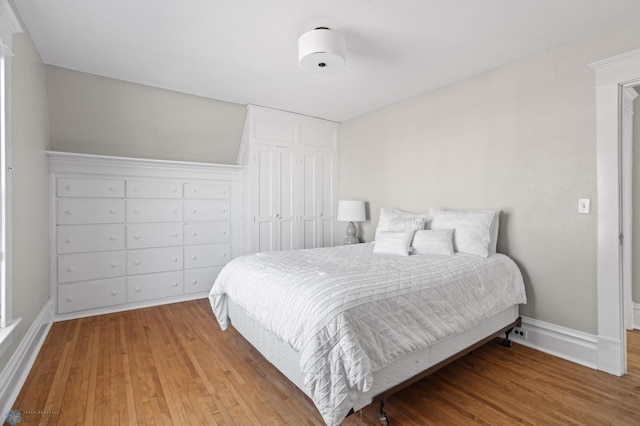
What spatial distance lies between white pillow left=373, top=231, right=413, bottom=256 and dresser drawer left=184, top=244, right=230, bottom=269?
2.12 meters

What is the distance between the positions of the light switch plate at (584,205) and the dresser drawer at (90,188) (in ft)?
14.2

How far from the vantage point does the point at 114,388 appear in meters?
1.98

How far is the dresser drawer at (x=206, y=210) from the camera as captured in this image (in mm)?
3857

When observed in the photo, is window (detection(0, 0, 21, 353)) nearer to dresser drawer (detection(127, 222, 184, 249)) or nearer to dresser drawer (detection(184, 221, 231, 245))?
dresser drawer (detection(127, 222, 184, 249))

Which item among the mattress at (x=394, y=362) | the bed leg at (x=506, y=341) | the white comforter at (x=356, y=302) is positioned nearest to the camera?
the white comforter at (x=356, y=302)

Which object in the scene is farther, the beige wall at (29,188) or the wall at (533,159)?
the wall at (533,159)

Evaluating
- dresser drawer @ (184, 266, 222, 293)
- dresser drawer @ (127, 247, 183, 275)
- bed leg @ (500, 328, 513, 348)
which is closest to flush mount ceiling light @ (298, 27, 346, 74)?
bed leg @ (500, 328, 513, 348)

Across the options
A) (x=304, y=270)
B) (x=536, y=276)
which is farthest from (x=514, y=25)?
(x=304, y=270)

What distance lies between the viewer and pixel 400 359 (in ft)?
5.61

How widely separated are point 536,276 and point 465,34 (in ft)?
6.75

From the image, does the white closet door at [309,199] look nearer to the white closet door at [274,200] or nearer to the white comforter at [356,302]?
the white closet door at [274,200]

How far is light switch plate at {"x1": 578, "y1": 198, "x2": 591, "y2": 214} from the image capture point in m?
2.34

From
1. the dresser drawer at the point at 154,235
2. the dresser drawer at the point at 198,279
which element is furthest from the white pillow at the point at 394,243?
the dresser drawer at the point at 154,235

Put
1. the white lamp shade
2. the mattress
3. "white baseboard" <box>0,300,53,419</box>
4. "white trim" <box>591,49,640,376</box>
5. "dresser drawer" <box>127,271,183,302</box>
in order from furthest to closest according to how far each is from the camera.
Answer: the white lamp shade
"dresser drawer" <box>127,271,183,302</box>
"white trim" <box>591,49,640,376</box>
"white baseboard" <box>0,300,53,419</box>
the mattress
